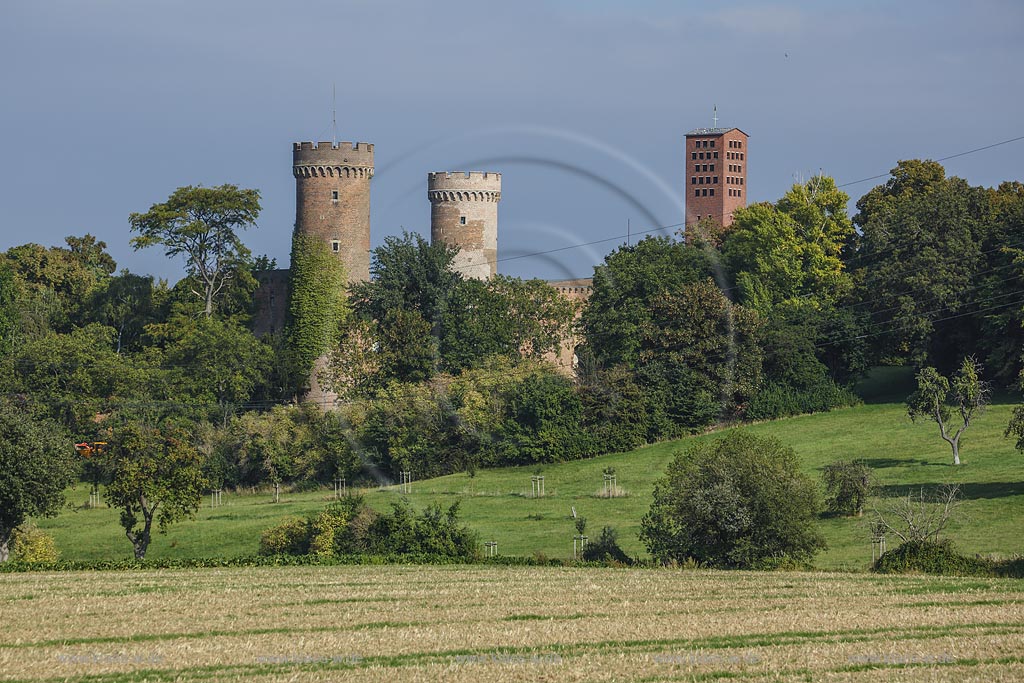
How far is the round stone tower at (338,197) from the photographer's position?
90.4m

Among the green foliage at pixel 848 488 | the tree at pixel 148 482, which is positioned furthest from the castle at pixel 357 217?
the green foliage at pixel 848 488


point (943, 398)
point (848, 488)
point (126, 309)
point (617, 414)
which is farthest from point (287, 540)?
point (126, 309)

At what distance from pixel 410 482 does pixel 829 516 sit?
22.2m

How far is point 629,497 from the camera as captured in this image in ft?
216

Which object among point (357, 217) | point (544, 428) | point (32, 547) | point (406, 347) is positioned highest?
point (357, 217)

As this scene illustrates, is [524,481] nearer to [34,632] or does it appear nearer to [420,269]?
[420,269]

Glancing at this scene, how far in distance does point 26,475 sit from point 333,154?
38.5 m

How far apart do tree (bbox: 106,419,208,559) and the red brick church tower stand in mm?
90127

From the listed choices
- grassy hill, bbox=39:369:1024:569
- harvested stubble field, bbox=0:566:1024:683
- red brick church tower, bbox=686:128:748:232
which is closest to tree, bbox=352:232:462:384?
grassy hill, bbox=39:369:1024:569

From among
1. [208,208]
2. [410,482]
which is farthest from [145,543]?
[208,208]

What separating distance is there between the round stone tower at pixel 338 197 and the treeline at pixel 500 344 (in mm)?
1556

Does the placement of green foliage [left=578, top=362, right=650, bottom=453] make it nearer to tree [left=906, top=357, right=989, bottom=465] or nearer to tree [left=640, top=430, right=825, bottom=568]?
tree [left=906, top=357, right=989, bottom=465]

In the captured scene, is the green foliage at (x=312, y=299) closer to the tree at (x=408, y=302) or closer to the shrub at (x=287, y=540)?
the tree at (x=408, y=302)

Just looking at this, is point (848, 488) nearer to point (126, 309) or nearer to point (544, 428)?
point (544, 428)
